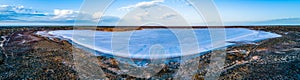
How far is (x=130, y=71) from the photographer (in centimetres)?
909

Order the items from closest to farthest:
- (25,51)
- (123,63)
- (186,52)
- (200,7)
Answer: (200,7), (123,63), (186,52), (25,51)

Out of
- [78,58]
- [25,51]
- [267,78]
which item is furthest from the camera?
[25,51]

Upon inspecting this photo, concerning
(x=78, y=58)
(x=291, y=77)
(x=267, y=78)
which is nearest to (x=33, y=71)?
(x=78, y=58)

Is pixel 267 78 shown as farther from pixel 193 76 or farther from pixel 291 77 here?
pixel 193 76

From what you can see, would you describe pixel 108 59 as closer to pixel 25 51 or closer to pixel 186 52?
pixel 186 52

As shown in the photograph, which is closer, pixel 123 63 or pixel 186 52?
pixel 123 63

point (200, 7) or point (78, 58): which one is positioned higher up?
point (200, 7)

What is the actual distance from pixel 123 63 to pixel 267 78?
5.03m

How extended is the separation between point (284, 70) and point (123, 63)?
5693 mm

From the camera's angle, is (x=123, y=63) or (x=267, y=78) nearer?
(x=267, y=78)

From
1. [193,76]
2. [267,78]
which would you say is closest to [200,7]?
[193,76]

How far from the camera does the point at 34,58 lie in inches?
435

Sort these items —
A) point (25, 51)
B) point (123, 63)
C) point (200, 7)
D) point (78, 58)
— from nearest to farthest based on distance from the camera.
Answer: point (200, 7), point (123, 63), point (78, 58), point (25, 51)

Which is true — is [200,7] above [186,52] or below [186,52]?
above
